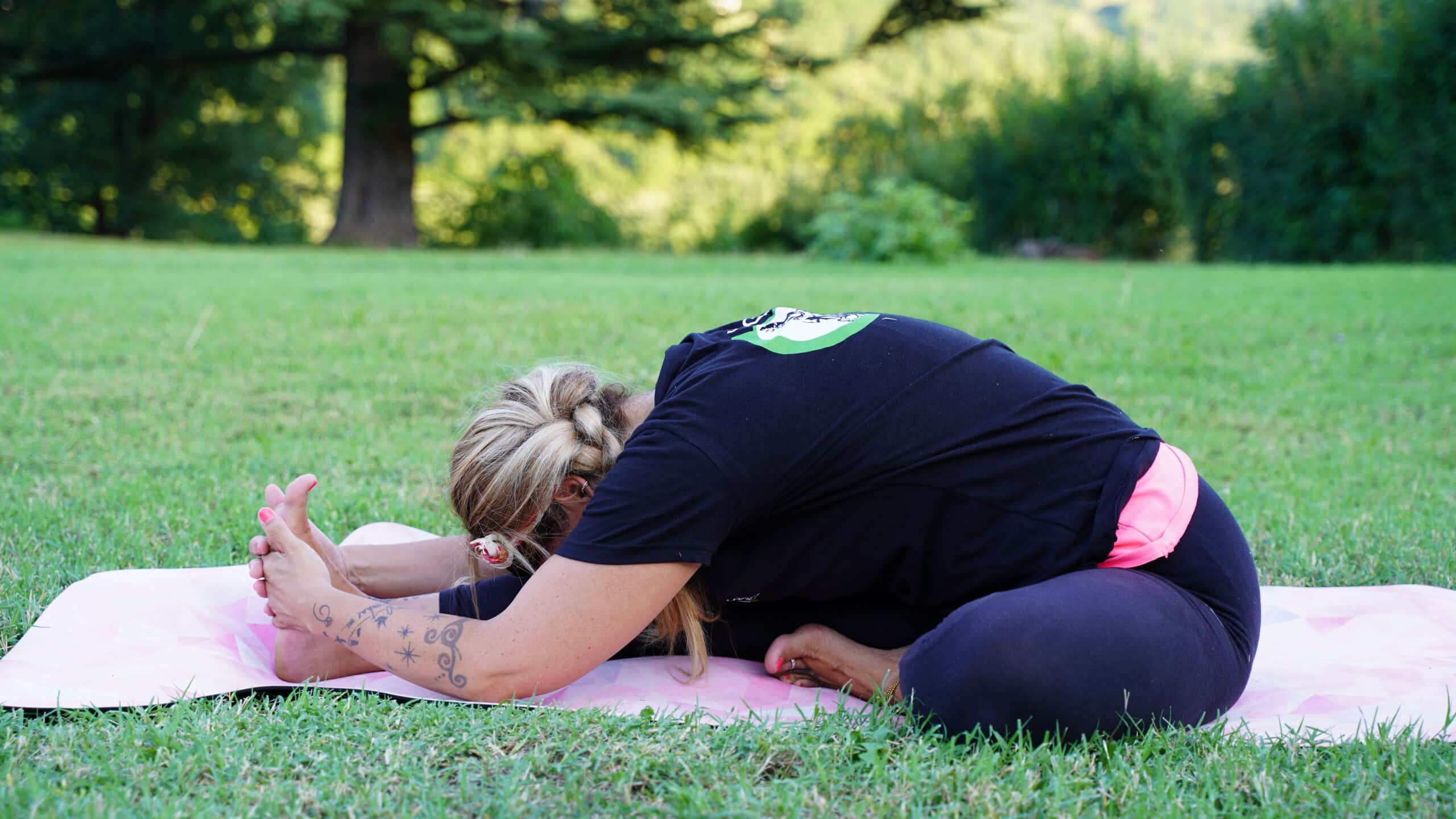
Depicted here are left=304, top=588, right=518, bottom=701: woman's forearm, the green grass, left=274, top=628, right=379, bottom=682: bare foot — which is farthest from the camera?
left=274, top=628, right=379, bottom=682: bare foot

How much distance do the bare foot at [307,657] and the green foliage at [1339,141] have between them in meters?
12.5

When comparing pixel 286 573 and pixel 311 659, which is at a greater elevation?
pixel 286 573

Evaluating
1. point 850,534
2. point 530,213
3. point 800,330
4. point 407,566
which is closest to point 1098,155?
point 530,213

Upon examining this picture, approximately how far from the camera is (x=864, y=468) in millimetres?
2137

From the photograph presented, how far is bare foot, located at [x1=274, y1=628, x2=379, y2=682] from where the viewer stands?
2395 millimetres

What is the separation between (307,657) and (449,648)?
43 centimetres

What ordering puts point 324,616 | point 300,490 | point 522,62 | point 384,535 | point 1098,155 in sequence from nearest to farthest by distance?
point 324,616, point 300,490, point 384,535, point 522,62, point 1098,155

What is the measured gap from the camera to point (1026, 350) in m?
6.39

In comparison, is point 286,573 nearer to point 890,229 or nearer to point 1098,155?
point 890,229

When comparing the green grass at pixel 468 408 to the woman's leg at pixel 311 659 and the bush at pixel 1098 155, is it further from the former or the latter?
the bush at pixel 1098 155

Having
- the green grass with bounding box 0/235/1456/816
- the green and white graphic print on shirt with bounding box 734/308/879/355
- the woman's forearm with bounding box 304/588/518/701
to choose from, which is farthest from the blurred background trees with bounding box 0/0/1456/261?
the woman's forearm with bounding box 304/588/518/701

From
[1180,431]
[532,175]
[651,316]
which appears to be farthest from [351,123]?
[1180,431]

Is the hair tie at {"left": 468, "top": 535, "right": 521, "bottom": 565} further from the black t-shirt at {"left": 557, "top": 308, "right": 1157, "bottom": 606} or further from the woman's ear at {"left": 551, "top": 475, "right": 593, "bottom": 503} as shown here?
the black t-shirt at {"left": 557, "top": 308, "right": 1157, "bottom": 606}

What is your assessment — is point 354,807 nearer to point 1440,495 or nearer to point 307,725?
point 307,725
